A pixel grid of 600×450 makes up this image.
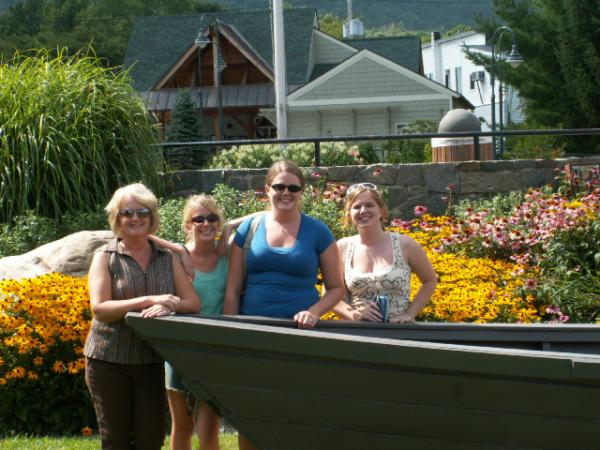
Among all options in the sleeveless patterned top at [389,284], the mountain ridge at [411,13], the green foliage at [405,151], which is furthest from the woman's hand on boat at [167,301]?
the mountain ridge at [411,13]

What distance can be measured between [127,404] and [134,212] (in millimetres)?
873

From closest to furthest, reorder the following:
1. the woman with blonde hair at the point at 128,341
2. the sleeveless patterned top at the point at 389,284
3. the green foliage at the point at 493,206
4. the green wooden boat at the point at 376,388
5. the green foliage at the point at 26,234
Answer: the green wooden boat at the point at 376,388, the woman with blonde hair at the point at 128,341, the sleeveless patterned top at the point at 389,284, the green foliage at the point at 26,234, the green foliage at the point at 493,206

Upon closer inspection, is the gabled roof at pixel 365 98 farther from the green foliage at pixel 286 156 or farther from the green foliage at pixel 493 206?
the green foliage at pixel 493 206

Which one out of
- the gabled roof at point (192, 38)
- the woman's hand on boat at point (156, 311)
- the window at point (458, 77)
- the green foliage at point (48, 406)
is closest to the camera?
the woman's hand on boat at point (156, 311)

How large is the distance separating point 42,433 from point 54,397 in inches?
9.4

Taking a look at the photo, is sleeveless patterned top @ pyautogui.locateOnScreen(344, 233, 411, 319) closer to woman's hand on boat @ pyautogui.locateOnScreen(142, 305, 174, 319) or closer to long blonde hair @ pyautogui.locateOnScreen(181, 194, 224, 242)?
long blonde hair @ pyautogui.locateOnScreen(181, 194, 224, 242)

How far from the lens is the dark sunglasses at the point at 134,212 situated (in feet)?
15.2

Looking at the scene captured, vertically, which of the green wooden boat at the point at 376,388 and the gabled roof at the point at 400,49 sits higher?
the gabled roof at the point at 400,49

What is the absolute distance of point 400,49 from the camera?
36.6 m

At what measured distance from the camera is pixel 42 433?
6.56 m

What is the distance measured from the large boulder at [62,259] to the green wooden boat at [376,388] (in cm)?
350

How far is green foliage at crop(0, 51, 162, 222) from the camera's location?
10.1m

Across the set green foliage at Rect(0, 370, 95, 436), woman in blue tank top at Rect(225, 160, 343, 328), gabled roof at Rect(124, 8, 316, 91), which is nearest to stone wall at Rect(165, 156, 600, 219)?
green foliage at Rect(0, 370, 95, 436)

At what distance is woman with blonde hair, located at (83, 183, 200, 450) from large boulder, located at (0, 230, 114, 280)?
3.10 meters
